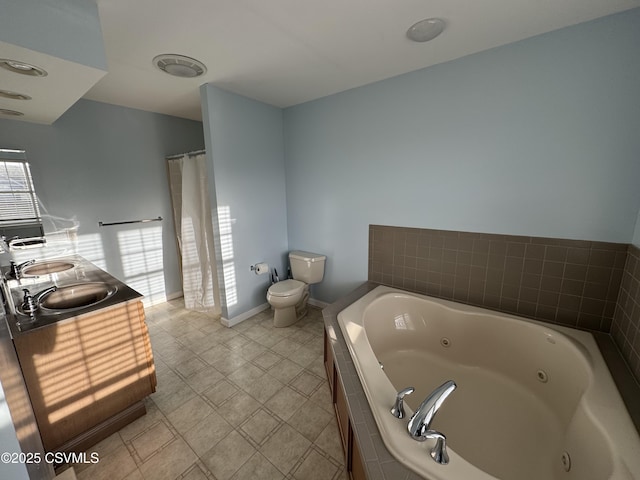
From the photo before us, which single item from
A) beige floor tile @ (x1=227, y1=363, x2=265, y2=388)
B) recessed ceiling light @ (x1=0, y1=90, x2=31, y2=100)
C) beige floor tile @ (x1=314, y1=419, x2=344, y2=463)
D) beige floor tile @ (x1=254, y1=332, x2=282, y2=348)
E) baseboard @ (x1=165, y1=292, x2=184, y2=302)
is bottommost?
beige floor tile @ (x1=314, y1=419, x2=344, y2=463)

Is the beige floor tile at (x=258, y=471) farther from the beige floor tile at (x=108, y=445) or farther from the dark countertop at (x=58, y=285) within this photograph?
the dark countertop at (x=58, y=285)

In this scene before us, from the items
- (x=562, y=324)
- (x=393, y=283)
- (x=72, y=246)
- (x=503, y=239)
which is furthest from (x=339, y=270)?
(x=72, y=246)

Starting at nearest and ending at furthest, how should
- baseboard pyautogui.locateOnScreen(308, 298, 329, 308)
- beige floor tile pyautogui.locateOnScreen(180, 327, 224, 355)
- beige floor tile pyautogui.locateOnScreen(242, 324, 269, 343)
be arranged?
beige floor tile pyautogui.locateOnScreen(180, 327, 224, 355)
beige floor tile pyautogui.locateOnScreen(242, 324, 269, 343)
baseboard pyautogui.locateOnScreen(308, 298, 329, 308)

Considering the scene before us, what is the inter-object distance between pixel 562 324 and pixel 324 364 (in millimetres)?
1655

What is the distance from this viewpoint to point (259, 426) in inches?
59.2

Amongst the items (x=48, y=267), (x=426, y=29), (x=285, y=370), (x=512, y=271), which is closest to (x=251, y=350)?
(x=285, y=370)

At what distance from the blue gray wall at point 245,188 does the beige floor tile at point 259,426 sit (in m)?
1.19

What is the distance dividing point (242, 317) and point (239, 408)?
1.13 metres

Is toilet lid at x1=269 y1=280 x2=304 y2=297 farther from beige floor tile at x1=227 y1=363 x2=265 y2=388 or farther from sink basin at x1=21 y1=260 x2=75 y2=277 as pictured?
sink basin at x1=21 y1=260 x2=75 y2=277

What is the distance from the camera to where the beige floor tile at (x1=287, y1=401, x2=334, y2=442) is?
1.46 m

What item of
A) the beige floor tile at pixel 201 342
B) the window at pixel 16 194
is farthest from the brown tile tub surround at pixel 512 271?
the window at pixel 16 194

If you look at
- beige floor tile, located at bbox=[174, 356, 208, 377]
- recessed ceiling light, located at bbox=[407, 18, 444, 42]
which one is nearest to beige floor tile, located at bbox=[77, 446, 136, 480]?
beige floor tile, located at bbox=[174, 356, 208, 377]

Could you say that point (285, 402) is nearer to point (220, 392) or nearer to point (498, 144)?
point (220, 392)

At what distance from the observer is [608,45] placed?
134 centimetres
